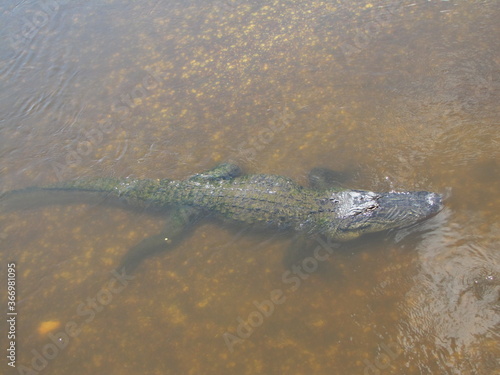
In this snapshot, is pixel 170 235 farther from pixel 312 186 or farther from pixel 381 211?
pixel 381 211

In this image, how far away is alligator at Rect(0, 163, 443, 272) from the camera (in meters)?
4.12

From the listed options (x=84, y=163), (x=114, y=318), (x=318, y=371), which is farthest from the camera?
(x=84, y=163)

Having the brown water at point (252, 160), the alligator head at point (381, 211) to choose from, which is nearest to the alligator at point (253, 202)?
the alligator head at point (381, 211)

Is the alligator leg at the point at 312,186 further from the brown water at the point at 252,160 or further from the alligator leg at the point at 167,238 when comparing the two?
the alligator leg at the point at 167,238

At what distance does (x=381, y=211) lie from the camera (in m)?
4.12

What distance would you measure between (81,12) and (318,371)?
7.91m

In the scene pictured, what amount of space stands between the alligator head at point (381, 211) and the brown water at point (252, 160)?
0.16m

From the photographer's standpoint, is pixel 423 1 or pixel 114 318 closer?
pixel 114 318

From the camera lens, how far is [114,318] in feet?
13.0

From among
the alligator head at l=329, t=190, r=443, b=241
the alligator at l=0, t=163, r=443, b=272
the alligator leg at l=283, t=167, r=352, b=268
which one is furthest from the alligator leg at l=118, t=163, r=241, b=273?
the alligator head at l=329, t=190, r=443, b=241

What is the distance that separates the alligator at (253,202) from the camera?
13.5ft

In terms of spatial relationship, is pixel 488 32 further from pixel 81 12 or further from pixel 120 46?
pixel 81 12

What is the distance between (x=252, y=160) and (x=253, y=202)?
857mm

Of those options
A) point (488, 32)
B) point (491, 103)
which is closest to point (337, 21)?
point (488, 32)
